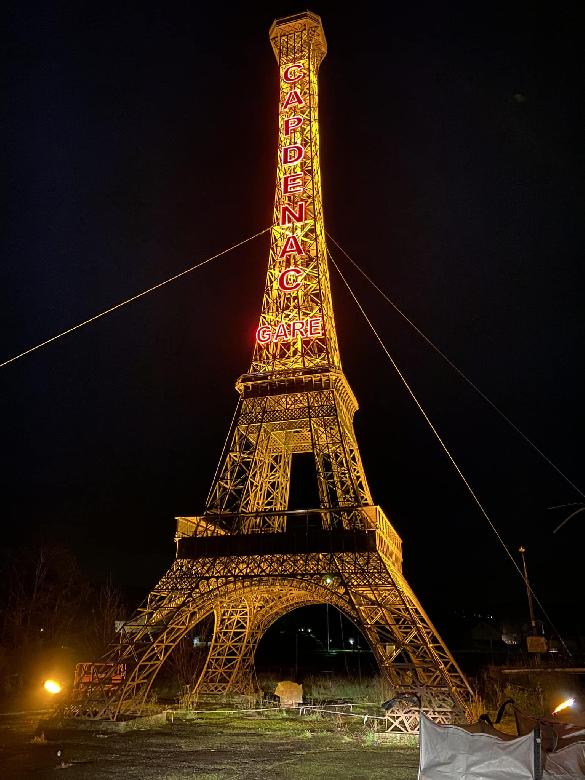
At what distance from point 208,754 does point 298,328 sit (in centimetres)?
1775

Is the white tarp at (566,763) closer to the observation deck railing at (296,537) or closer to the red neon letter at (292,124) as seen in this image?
the observation deck railing at (296,537)

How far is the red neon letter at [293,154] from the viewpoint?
30.7 meters

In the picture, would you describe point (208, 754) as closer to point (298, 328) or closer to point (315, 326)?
point (298, 328)

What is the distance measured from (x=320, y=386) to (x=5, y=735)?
54.0 ft

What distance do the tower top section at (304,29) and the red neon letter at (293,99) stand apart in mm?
3738

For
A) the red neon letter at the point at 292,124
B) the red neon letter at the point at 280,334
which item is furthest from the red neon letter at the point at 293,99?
the red neon letter at the point at 280,334

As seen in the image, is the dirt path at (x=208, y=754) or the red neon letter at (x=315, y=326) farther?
the red neon letter at (x=315, y=326)

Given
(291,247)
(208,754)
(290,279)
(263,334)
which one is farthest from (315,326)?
(208,754)

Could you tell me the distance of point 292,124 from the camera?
3152 cm

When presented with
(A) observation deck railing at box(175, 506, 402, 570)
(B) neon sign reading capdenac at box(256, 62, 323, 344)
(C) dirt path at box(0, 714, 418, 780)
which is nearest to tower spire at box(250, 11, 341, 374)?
(B) neon sign reading capdenac at box(256, 62, 323, 344)

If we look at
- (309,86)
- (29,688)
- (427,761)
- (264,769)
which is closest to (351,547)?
(264,769)

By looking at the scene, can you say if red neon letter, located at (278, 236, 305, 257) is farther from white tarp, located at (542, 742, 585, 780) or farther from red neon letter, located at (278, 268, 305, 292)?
white tarp, located at (542, 742, 585, 780)

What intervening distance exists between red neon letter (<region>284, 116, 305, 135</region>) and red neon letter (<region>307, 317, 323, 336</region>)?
36.3ft

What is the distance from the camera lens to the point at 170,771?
12234 millimetres
